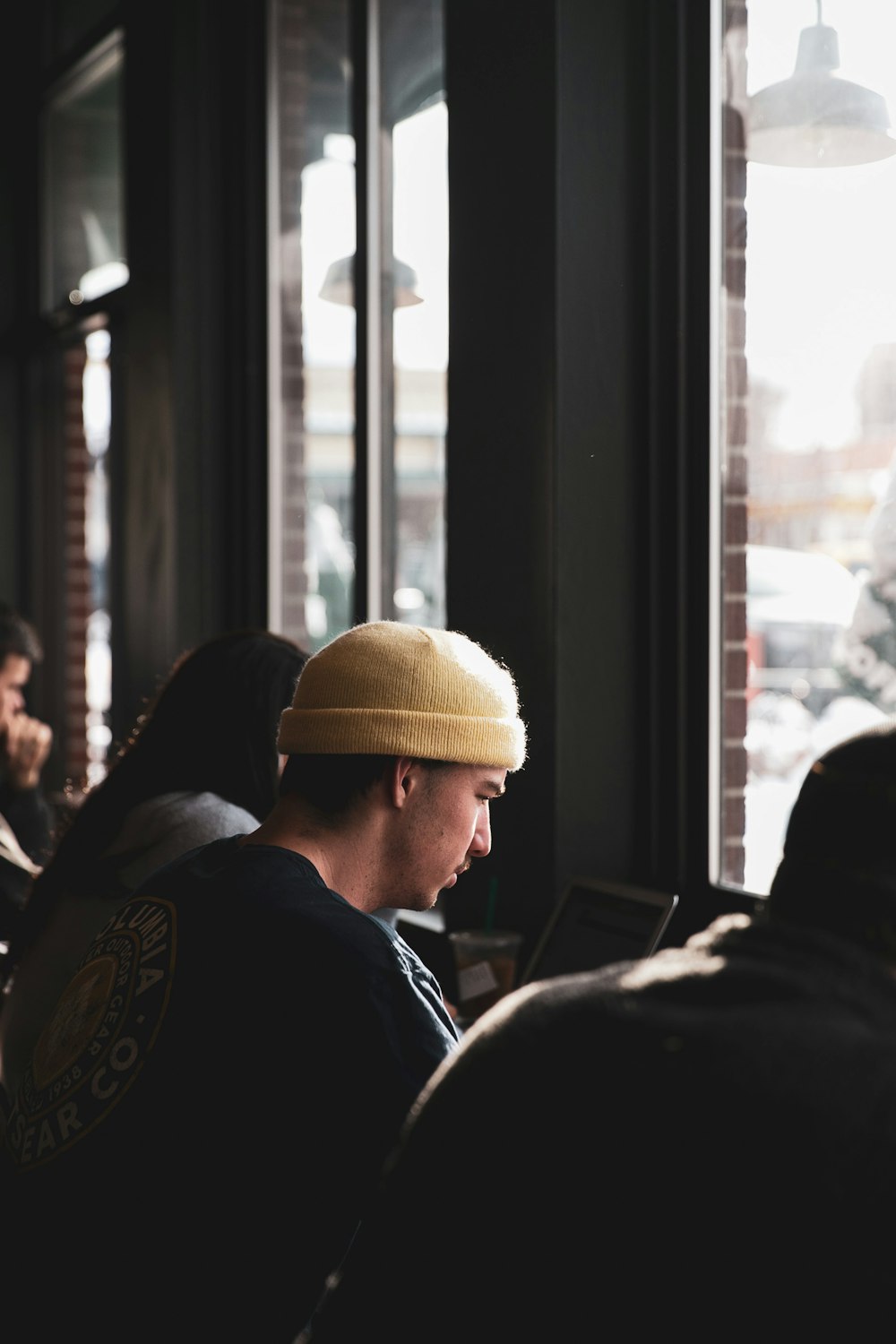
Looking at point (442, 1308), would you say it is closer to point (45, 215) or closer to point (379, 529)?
point (379, 529)

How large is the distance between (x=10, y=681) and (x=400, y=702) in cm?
278

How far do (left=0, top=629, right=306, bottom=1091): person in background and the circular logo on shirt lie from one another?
2.21 ft

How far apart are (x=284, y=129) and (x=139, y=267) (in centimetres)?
61

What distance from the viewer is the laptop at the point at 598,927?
6.63 ft

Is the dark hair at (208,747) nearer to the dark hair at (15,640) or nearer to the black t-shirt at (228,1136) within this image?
the black t-shirt at (228,1136)

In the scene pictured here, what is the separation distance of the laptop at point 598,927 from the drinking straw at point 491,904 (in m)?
0.11

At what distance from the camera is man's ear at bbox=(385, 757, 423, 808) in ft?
4.55

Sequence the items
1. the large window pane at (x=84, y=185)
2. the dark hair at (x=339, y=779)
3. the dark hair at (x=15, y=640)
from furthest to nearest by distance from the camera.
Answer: the large window pane at (x=84, y=185), the dark hair at (x=15, y=640), the dark hair at (x=339, y=779)

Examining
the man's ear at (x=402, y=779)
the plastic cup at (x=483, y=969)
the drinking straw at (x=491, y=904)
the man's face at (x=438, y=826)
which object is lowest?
the plastic cup at (x=483, y=969)

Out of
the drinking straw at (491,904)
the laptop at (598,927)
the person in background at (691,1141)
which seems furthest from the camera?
the drinking straw at (491,904)

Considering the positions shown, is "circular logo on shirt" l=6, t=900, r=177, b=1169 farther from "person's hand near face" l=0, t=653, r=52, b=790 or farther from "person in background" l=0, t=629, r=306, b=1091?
"person's hand near face" l=0, t=653, r=52, b=790

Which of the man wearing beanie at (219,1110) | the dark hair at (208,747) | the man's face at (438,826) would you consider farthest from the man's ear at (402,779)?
the dark hair at (208,747)

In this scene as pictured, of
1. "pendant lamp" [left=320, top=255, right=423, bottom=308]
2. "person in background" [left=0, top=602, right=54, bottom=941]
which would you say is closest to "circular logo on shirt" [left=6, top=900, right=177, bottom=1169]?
"pendant lamp" [left=320, top=255, right=423, bottom=308]

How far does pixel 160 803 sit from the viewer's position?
2008mm
